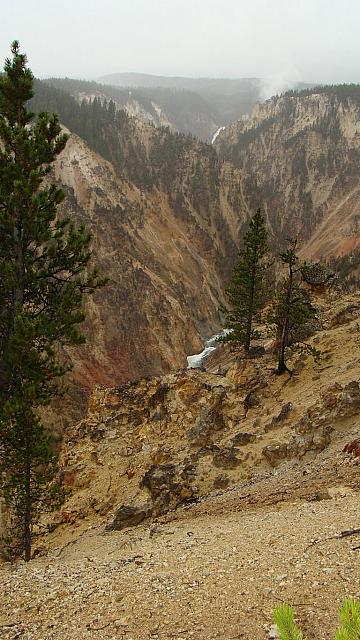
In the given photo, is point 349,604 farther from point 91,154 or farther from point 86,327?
point 91,154

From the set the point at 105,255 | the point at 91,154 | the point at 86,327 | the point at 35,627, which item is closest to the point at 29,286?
the point at 35,627

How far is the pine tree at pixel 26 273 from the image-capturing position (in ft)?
44.5

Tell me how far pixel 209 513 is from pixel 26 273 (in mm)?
9228

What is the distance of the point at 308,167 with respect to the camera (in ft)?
459

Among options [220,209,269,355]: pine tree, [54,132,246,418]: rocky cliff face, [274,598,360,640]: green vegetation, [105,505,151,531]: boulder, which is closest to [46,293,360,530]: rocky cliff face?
[105,505,151,531]: boulder

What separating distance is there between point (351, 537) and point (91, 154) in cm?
8190

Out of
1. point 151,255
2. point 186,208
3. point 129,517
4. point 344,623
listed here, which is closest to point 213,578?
point 344,623

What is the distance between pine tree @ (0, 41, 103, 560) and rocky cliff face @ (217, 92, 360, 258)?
324 feet

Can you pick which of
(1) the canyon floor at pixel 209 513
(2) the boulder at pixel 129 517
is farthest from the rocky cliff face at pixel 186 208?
(2) the boulder at pixel 129 517

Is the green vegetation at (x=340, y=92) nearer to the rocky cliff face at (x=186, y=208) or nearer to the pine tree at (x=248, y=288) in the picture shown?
the rocky cliff face at (x=186, y=208)

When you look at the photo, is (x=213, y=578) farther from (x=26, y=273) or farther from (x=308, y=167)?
(x=308, y=167)

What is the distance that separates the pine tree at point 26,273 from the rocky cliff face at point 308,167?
98770 millimetres

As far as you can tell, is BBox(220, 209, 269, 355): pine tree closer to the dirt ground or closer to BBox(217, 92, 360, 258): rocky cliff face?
the dirt ground

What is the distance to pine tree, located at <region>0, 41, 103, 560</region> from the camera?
13.6 m
